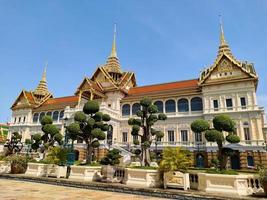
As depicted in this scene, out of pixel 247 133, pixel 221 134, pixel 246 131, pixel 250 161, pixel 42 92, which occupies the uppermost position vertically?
pixel 42 92

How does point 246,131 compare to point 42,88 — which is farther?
point 42,88

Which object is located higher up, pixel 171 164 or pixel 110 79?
pixel 110 79

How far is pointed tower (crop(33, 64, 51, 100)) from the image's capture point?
5082 cm

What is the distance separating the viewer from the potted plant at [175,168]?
430 inches

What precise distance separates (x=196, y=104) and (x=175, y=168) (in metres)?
20.8

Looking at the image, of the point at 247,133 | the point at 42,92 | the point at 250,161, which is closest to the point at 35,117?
the point at 42,92

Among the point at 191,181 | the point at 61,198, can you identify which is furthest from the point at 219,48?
the point at 61,198

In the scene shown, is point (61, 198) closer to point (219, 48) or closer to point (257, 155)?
point (257, 155)

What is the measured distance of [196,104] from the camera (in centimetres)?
3042

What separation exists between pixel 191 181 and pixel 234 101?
63.2 feet

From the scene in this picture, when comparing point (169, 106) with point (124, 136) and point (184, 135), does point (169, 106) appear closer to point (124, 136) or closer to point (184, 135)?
point (184, 135)

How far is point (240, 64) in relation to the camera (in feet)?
93.2

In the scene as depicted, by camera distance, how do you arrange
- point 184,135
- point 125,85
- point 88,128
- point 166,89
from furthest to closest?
point 125,85 < point 166,89 < point 184,135 < point 88,128

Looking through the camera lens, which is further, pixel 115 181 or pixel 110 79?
pixel 110 79
